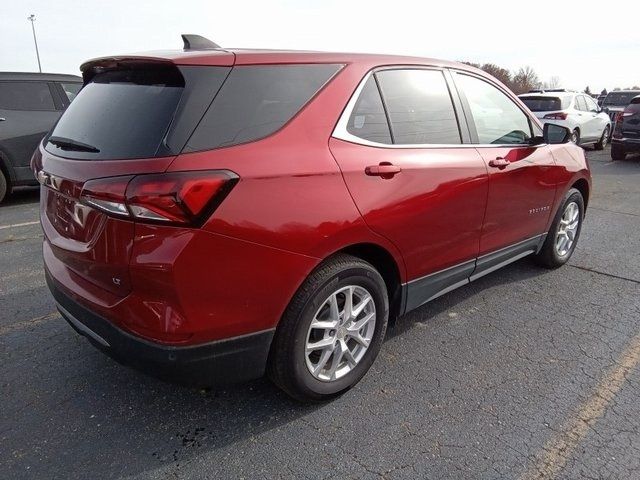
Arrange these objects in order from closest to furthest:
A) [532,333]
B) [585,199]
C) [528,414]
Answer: [528,414] → [532,333] → [585,199]

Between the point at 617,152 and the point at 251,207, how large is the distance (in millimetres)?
13567

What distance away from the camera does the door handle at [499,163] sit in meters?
3.24

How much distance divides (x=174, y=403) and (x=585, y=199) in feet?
13.4

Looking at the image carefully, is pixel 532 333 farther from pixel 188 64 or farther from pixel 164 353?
pixel 188 64

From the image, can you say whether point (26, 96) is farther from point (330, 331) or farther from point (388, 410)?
point (388, 410)

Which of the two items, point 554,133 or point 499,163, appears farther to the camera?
point 554,133

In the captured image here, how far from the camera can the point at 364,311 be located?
2.66 meters

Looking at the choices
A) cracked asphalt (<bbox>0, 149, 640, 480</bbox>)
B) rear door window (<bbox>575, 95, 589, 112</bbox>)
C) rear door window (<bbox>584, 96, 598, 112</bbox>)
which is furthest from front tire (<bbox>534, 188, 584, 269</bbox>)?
rear door window (<bbox>584, 96, 598, 112</bbox>)

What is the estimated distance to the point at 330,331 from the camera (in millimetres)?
2482

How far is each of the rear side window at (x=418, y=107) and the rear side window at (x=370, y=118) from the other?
0.19ft

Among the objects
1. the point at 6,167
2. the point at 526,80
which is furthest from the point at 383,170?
the point at 526,80

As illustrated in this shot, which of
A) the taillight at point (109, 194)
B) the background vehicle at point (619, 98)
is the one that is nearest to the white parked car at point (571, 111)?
the background vehicle at point (619, 98)

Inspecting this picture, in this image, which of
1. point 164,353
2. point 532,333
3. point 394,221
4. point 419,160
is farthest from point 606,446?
point 164,353

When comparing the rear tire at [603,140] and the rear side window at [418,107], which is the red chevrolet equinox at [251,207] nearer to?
the rear side window at [418,107]
